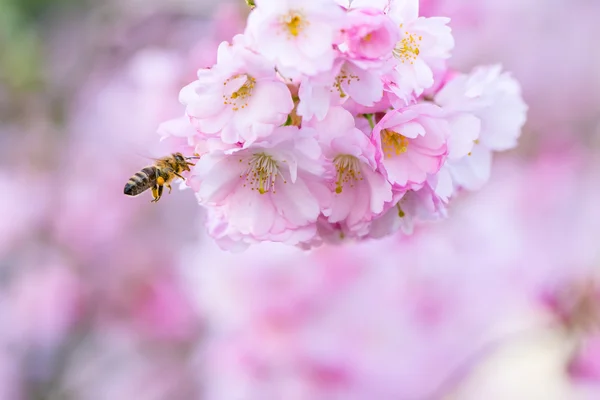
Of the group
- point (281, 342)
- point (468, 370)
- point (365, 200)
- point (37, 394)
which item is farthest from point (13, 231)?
point (365, 200)

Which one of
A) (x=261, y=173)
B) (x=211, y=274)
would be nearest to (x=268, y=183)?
(x=261, y=173)

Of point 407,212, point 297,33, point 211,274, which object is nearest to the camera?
point 297,33

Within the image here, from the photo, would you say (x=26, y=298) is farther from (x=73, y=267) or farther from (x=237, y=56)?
(x=237, y=56)

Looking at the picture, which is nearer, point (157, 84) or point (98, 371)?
point (157, 84)

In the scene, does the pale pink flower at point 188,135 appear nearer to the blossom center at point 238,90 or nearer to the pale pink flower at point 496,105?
the blossom center at point 238,90

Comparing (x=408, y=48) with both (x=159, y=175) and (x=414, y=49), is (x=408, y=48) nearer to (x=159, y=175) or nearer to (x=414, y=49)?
(x=414, y=49)

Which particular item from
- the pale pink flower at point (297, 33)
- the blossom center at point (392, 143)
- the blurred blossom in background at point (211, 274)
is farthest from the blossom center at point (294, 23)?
the blurred blossom in background at point (211, 274)

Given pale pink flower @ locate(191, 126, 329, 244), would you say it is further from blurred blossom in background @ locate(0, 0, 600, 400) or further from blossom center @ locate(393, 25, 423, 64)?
blurred blossom in background @ locate(0, 0, 600, 400)
